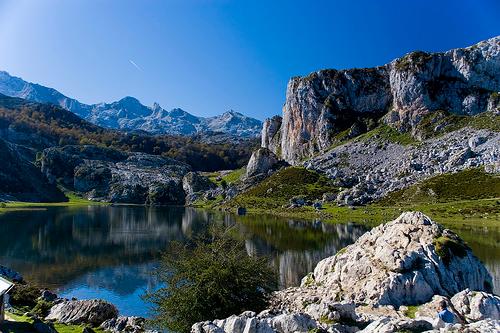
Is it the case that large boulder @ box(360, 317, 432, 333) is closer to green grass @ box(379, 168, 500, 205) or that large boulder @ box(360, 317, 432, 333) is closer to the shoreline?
the shoreline

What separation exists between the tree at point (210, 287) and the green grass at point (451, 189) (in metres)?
137

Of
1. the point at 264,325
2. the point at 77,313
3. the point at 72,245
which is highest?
the point at 264,325

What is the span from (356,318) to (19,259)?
66.4m

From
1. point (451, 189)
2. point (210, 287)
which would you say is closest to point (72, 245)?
point (210, 287)

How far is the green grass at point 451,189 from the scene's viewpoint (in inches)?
5957

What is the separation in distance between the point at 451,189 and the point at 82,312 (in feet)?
503

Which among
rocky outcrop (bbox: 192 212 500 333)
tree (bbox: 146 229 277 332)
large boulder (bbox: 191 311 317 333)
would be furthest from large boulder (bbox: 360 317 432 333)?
tree (bbox: 146 229 277 332)

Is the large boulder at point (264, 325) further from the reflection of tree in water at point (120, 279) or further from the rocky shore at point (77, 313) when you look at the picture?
the reflection of tree in water at point (120, 279)

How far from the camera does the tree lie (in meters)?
30.5

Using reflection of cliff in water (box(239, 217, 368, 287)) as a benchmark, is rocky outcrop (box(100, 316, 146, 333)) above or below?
below

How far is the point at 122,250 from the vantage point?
8538 cm

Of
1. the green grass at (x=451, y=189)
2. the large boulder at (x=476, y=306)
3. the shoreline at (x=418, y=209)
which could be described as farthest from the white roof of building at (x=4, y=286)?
the green grass at (x=451, y=189)

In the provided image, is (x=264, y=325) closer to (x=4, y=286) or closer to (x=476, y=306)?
(x=4, y=286)

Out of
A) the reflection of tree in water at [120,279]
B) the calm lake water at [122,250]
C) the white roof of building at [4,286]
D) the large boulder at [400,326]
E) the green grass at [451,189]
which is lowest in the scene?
the reflection of tree in water at [120,279]
